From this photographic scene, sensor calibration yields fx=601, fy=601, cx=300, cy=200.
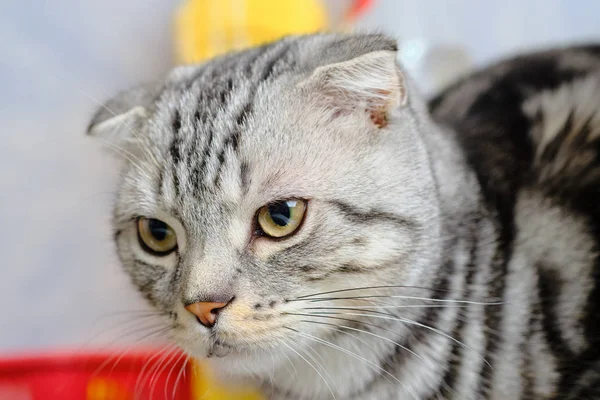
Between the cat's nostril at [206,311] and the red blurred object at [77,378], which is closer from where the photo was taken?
the cat's nostril at [206,311]

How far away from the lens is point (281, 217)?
0.78 meters

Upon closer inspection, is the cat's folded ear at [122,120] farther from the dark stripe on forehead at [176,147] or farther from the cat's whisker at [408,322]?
the cat's whisker at [408,322]

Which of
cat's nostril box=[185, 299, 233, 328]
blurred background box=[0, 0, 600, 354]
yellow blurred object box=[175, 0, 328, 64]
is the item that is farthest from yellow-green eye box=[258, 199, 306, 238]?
yellow blurred object box=[175, 0, 328, 64]

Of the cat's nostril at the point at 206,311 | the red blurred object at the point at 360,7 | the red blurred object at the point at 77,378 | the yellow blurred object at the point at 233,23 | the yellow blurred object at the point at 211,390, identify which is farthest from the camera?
the red blurred object at the point at 360,7

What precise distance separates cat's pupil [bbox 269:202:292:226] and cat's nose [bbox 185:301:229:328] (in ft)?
0.42

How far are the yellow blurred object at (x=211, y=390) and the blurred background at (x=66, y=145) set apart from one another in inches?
8.7

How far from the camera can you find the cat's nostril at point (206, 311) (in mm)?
732

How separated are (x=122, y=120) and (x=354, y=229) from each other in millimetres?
399

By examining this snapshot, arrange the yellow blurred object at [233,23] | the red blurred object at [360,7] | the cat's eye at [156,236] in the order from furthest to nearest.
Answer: the red blurred object at [360,7], the yellow blurred object at [233,23], the cat's eye at [156,236]

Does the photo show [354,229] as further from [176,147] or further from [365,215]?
[176,147]

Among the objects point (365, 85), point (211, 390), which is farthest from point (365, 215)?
point (211, 390)

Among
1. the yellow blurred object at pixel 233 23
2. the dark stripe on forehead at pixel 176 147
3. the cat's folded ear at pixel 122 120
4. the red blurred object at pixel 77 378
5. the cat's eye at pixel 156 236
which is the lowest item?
the red blurred object at pixel 77 378

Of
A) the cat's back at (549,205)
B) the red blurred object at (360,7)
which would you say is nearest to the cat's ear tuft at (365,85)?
the cat's back at (549,205)

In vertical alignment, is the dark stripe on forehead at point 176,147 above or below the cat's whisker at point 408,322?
above
